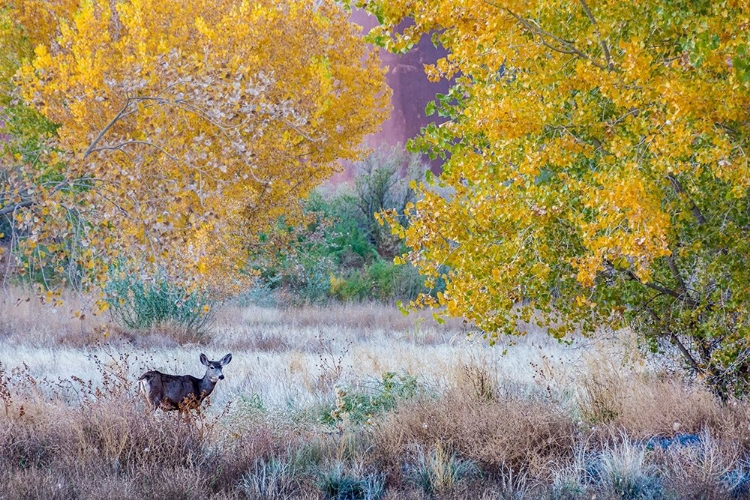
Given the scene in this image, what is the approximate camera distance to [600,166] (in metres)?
5.93

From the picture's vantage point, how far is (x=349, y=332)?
13.0 m

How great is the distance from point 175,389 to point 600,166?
3.54m

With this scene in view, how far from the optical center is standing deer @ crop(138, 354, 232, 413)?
6.08m

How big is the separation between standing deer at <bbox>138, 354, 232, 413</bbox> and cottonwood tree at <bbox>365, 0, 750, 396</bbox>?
186 centimetres

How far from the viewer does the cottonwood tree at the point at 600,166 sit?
4707mm

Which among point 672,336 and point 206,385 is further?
point 672,336

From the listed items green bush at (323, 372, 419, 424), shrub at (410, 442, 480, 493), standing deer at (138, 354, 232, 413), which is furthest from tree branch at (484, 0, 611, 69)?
standing deer at (138, 354, 232, 413)

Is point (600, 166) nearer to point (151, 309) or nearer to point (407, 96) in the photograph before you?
point (151, 309)

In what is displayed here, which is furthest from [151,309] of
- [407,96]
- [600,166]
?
[407,96]

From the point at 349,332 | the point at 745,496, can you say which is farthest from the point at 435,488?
the point at 349,332

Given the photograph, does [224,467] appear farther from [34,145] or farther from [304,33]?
[34,145]

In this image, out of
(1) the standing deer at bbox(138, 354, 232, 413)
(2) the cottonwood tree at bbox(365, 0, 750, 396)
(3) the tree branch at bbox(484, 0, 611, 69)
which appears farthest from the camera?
(1) the standing deer at bbox(138, 354, 232, 413)

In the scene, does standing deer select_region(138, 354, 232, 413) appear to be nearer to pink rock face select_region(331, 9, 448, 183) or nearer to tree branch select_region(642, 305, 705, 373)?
tree branch select_region(642, 305, 705, 373)

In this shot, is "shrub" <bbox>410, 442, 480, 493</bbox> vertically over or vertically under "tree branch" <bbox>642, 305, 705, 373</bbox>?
under
